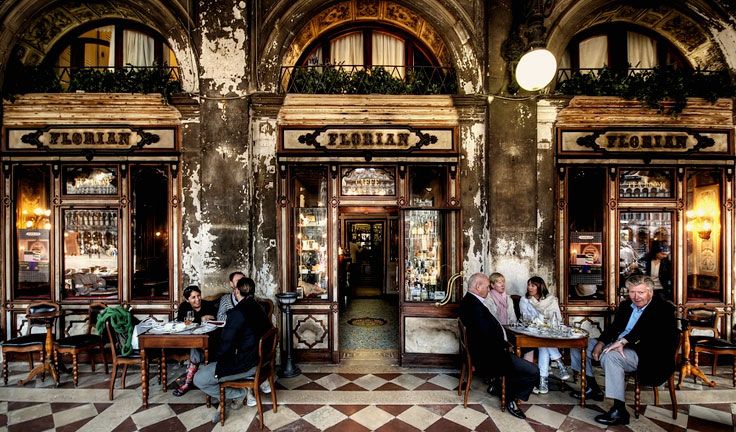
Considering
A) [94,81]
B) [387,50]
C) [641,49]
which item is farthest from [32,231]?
[641,49]

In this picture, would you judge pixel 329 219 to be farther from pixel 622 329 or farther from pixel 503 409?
pixel 622 329

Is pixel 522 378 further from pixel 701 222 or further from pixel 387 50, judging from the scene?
pixel 387 50

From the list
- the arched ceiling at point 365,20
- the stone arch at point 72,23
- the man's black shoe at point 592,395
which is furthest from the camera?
the arched ceiling at point 365,20

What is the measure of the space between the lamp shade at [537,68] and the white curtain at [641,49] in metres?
2.60

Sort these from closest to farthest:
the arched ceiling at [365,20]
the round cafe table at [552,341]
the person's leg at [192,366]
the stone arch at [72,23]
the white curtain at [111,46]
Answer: the round cafe table at [552,341], the person's leg at [192,366], the stone arch at [72,23], the arched ceiling at [365,20], the white curtain at [111,46]

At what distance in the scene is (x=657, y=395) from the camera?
4.39 meters

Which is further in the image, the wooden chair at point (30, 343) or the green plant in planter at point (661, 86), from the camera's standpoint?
the green plant in planter at point (661, 86)

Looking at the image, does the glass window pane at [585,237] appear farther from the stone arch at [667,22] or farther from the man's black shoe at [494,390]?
the man's black shoe at [494,390]

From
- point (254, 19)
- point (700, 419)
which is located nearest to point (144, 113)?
point (254, 19)

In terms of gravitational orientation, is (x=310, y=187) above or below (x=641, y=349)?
above

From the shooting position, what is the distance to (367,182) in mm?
5945

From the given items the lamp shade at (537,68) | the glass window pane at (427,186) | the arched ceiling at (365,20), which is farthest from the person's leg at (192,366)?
the lamp shade at (537,68)

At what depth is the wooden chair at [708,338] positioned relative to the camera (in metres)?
5.01

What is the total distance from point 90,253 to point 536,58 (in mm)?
7019
